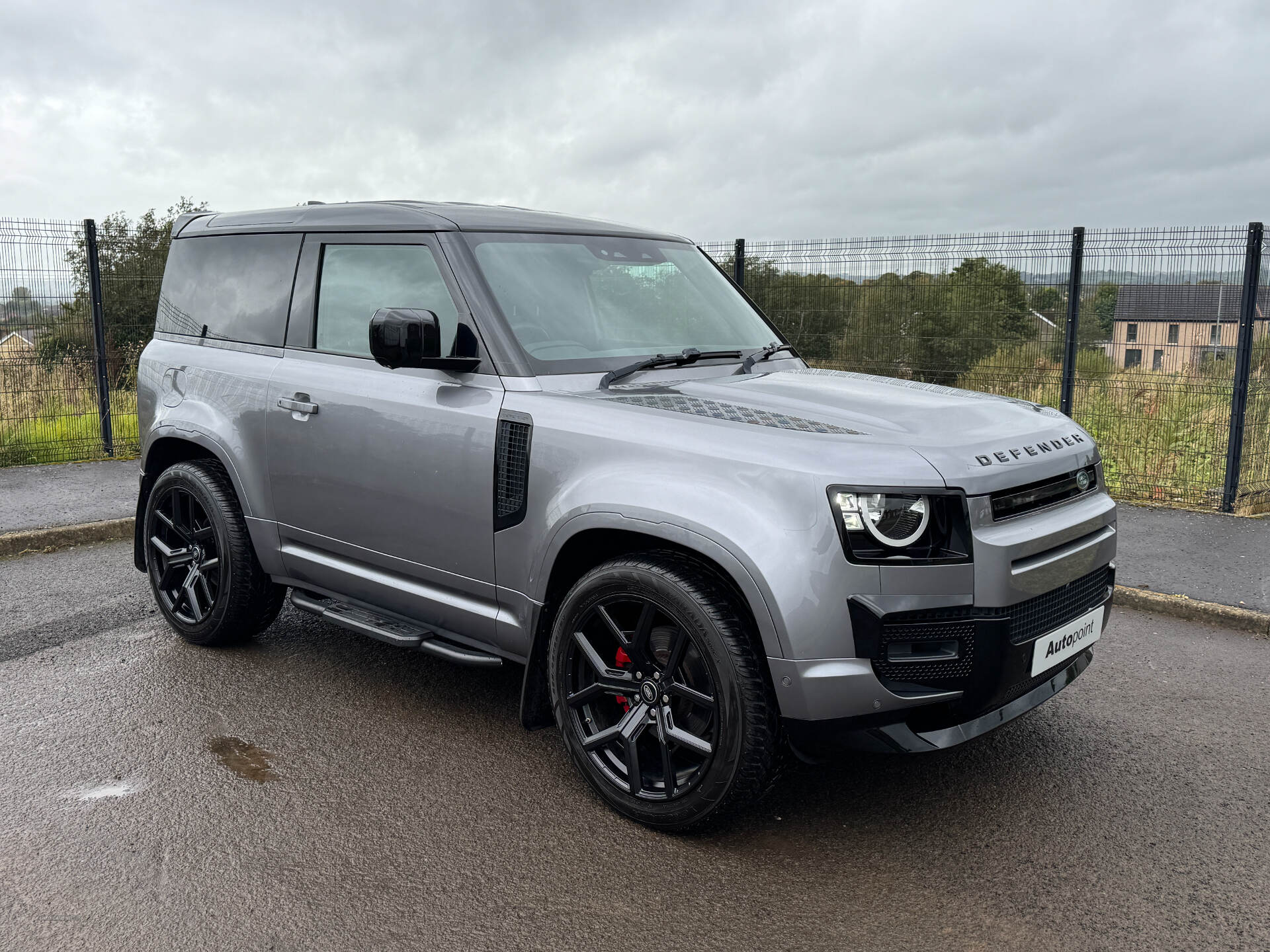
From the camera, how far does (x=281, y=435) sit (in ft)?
14.4

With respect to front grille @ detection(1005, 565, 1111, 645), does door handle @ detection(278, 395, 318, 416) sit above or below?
above

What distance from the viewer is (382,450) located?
3973mm

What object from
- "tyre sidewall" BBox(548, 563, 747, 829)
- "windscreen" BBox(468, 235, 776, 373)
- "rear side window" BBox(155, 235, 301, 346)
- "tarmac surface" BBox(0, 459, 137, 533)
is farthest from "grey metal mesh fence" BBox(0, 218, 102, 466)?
"tyre sidewall" BBox(548, 563, 747, 829)

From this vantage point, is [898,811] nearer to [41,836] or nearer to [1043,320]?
[41,836]

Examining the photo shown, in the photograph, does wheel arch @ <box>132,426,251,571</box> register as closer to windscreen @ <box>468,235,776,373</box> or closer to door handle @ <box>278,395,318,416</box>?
door handle @ <box>278,395,318,416</box>

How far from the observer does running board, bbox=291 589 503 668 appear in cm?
392

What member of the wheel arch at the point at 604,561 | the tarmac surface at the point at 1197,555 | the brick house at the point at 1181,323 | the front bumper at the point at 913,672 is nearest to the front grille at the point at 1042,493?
the front bumper at the point at 913,672

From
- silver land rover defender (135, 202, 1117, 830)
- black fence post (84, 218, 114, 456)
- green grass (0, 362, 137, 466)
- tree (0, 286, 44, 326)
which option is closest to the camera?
silver land rover defender (135, 202, 1117, 830)

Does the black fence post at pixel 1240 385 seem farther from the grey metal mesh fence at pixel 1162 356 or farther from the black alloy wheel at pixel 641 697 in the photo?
the black alloy wheel at pixel 641 697

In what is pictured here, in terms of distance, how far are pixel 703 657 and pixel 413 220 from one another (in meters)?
2.16

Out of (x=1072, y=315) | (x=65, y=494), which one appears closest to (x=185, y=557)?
(x=65, y=494)

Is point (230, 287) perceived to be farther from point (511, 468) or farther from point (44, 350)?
point (44, 350)

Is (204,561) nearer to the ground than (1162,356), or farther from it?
nearer to the ground

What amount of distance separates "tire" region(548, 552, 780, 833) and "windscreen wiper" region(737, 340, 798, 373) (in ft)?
4.13
